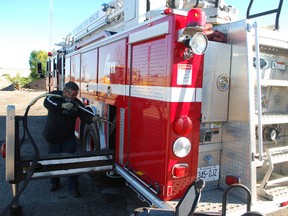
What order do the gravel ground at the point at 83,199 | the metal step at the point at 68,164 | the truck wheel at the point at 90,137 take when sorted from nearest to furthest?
the metal step at the point at 68,164
the gravel ground at the point at 83,199
the truck wheel at the point at 90,137

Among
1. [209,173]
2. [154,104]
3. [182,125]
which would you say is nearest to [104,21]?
[154,104]

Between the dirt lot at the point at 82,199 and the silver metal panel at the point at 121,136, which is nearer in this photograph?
the silver metal panel at the point at 121,136

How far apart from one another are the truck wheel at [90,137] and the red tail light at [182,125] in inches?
88.5

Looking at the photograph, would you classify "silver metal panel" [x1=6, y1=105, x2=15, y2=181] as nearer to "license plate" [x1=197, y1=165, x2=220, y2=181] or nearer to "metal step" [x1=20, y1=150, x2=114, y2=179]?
"metal step" [x1=20, y1=150, x2=114, y2=179]

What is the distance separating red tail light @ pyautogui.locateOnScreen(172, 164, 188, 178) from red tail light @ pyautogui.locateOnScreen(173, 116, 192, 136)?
33cm

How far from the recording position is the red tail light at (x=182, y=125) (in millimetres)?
2891

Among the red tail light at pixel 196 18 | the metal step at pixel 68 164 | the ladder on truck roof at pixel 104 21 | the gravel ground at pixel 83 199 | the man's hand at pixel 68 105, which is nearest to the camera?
the red tail light at pixel 196 18

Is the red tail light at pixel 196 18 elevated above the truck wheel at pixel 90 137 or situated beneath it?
elevated above

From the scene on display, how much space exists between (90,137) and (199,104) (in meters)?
2.90

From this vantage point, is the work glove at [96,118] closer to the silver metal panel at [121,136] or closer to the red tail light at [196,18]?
the silver metal panel at [121,136]

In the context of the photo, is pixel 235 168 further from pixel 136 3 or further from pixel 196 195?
pixel 136 3

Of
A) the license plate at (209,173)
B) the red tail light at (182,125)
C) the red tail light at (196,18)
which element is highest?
the red tail light at (196,18)

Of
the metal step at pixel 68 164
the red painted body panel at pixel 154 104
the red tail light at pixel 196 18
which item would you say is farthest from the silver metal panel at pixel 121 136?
the red tail light at pixel 196 18

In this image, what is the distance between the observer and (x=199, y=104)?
9.94 feet
